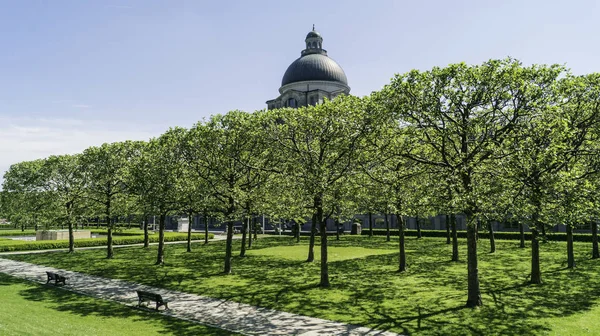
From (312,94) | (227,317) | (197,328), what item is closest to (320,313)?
(227,317)

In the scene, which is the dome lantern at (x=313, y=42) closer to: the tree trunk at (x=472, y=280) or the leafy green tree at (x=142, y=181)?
the leafy green tree at (x=142, y=181)

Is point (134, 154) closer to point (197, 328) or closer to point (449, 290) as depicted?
point (197, 328)

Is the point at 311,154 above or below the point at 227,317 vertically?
above

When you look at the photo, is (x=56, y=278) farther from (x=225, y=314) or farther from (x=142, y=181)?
(x=225, y=314)

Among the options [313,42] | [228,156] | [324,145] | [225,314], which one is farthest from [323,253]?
[313,42]

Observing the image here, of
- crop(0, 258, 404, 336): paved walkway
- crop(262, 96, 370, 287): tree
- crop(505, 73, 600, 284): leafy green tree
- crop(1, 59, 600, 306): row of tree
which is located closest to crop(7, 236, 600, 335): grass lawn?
crop(0, 258, 404, 336): paved walkway

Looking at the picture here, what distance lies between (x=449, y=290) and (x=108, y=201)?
30.8m

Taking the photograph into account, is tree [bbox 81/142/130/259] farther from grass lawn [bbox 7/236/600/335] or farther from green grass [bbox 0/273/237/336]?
green grass [bbox 0/273/237/336]

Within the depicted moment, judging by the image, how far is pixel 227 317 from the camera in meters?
17.4

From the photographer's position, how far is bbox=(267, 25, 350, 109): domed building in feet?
305

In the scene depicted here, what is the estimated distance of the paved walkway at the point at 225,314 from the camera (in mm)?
15445

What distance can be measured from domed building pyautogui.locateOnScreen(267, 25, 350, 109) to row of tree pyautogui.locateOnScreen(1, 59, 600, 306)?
5980 cm

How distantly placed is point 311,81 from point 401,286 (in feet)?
250

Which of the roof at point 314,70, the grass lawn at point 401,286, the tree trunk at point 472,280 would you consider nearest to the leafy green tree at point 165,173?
the grass lawn at point 401,286
